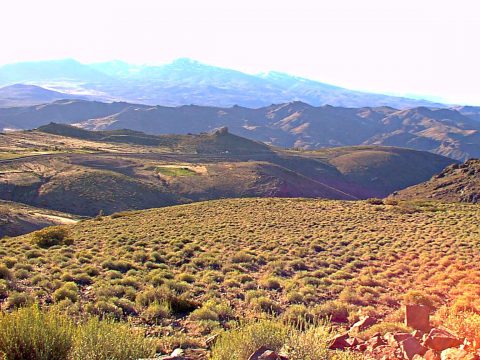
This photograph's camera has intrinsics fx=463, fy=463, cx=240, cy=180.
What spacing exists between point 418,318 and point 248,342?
4.47 meters

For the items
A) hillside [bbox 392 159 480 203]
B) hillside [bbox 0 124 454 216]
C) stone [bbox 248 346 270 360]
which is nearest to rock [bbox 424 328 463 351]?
stone [bbox 248 346 270 360]

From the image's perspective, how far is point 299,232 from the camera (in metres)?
29.7

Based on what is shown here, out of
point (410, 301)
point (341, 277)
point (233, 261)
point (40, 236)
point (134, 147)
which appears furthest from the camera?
point (134, 147)

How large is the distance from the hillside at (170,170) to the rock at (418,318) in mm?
62064

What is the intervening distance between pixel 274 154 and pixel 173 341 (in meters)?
137

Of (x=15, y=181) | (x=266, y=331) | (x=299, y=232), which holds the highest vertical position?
(x=266, y=331)

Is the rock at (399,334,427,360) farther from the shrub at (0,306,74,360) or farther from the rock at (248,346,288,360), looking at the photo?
the shrub at (0,306,74,360)

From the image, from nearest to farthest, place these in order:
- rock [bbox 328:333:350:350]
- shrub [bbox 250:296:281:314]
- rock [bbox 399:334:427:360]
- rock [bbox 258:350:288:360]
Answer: rock [bbox 258:350:288:360]
rock [bbox 399:334:427:360]
rock [bbox 328:333:350:350]
shrub [bbox 250:296:281:314]

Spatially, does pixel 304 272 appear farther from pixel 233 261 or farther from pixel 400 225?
pixel 400 225

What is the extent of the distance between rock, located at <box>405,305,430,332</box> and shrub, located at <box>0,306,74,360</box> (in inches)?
262

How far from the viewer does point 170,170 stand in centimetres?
9681

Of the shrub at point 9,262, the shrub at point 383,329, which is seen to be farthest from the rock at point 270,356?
the shrub at point 9,262

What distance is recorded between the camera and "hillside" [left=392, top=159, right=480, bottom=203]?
69250 mm

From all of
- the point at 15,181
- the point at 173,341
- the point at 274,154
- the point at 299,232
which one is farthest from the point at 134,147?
the point at 173,341
